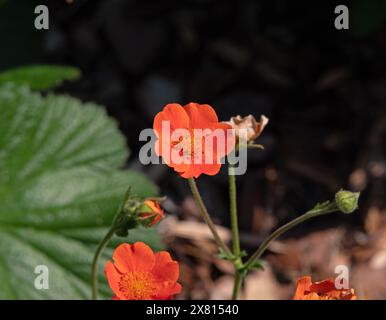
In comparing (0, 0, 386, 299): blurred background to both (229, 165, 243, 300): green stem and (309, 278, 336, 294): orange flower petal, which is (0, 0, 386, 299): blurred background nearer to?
(229, 165, 243, 300): green stem

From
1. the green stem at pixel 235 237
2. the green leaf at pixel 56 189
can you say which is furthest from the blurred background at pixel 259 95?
the green stem at pixel 235 237

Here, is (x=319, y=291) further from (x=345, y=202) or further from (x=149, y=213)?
(x=149, y=213)

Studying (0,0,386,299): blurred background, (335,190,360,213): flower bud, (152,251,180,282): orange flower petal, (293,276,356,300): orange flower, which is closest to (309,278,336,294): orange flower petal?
(293,276,356,300): orange flower

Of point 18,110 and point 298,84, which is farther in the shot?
point 298,84

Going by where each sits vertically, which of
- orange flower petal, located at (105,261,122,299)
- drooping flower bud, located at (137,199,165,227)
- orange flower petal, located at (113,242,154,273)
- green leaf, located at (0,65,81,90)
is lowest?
orange flower petal, located at (105,261,122,299)

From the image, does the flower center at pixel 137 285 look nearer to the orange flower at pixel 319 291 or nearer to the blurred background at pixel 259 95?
the orange flower at pixel 319 291
